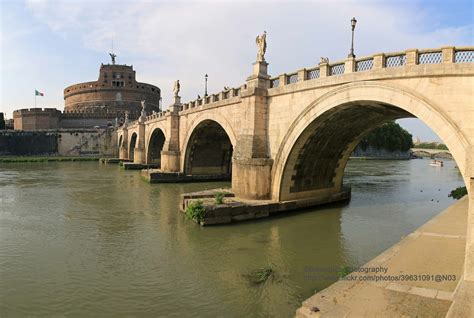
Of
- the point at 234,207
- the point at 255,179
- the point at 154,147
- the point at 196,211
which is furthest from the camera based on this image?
the point at 154,147

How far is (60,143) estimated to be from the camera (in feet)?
190

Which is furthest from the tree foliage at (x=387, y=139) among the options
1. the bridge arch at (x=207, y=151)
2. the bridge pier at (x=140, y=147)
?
the bridge arch at (x=207, y=151)

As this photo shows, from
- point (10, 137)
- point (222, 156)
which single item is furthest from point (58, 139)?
point (222, 156)

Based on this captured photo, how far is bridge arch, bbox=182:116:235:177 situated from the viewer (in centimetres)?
2558

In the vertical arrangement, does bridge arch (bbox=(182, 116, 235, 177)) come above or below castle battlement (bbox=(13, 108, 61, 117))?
below

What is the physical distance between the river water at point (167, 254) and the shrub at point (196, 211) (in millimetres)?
415

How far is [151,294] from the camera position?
24.0ft

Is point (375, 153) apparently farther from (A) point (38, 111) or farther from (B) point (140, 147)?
(A) point (38, 111)

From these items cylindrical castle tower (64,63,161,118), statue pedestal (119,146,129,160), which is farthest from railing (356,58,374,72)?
cylindrical castle tower (64,63,161,118)

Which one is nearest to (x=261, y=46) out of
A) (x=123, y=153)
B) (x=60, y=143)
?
(x=123, y=153)

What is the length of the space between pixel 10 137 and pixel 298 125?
56.3 meters

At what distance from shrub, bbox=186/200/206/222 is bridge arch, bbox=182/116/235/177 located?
11.9m

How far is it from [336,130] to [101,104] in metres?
64.2

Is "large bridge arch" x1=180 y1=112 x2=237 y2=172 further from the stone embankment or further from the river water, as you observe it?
the river water
